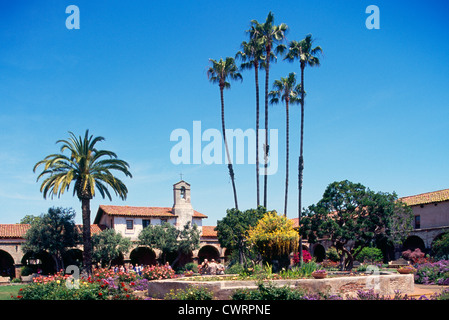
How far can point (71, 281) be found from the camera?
1612 cm

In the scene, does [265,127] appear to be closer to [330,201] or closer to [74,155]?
[330,201]

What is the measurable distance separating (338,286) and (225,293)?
4146mm

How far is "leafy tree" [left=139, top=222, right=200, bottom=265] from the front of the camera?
4153 centimetres

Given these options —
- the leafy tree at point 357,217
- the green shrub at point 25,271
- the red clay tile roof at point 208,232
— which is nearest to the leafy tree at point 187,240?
the red clay tile roof at point 208,232

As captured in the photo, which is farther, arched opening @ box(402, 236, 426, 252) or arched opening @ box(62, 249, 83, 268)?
arched opening @ box(402, 236, 426, 252)

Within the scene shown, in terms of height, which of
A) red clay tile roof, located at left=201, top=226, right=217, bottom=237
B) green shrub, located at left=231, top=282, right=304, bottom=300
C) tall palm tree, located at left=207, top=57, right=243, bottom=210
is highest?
tall palm tree, located at left=207, top=57, right=243, bottom=210

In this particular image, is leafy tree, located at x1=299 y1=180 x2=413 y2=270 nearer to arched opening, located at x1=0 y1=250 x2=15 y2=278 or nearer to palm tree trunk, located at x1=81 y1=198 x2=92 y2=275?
palm tree trunk, located at x1=81 y1=198 x2=92 y2=275

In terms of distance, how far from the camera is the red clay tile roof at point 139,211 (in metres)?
43.5

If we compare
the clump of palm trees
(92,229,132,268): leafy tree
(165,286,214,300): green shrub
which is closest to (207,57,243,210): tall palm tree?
the clump of palm trees

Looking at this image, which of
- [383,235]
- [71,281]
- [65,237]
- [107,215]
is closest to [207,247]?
[107,215]

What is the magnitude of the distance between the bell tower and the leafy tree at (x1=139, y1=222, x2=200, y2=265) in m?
Result: 2.22

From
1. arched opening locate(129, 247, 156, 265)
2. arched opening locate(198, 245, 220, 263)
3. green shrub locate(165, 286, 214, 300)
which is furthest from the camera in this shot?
arched opening locate(198, 245, 220, 263)
